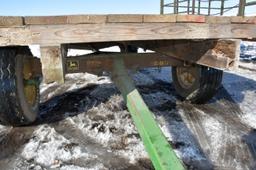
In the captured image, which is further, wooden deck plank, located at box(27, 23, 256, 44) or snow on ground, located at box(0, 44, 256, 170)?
snow on ground, located at box(0, 44, 256, 170)

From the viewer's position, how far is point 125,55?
12.4ft

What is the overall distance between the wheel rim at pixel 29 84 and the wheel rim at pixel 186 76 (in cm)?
218

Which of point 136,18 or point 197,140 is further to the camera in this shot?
point 197,140

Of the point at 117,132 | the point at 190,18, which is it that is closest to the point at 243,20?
the point at 190,18

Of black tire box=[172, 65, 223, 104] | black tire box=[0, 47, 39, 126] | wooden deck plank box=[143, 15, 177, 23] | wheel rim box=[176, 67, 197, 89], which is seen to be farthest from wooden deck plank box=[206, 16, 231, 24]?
black tire box=[0, 47, 39, 126]

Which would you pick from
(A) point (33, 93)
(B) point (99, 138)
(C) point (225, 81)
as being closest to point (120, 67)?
(B) point (99, 138)

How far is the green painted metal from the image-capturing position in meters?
1.94

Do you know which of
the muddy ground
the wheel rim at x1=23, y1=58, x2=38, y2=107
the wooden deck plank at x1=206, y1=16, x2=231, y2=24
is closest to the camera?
the wooden deck plank at x1=206, y1=16, x2=231, y2=24

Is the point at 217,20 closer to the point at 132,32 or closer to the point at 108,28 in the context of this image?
the point at 132,32

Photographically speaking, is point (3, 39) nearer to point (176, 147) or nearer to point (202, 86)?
point (176, 147)

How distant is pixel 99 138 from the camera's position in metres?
3.69

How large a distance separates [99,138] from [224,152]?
1.38 metres

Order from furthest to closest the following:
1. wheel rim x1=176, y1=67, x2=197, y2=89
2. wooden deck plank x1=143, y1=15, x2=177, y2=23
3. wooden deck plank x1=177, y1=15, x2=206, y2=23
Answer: wheel rim x1=176, y1=67, x2=197, y2=89 → wooden deck plank x1=177, y1=15, x2=206, y2=23 → wooden deck plank x1=143, y1=15, x2=177, y2=23

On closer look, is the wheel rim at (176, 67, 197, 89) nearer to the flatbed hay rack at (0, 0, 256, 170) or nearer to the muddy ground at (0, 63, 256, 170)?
the flatbed hay rack at (0, 0, 256, 170)
